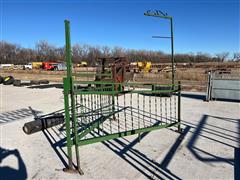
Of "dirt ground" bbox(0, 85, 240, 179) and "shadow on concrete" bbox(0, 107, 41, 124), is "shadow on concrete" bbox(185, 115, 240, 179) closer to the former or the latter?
"dirt ground" bbox(0, 85, 240, 179)

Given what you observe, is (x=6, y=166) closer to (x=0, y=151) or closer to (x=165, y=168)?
(x=0, y=151)

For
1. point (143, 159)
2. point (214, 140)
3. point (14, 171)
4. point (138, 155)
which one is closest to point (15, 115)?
point (14, 171)

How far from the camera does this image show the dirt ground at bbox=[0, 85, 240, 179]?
3.10m

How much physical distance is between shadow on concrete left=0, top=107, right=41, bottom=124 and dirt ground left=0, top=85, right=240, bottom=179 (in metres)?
0.68

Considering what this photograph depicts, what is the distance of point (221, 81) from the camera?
873 cm

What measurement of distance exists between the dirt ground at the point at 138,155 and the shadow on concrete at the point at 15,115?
68 centimetres

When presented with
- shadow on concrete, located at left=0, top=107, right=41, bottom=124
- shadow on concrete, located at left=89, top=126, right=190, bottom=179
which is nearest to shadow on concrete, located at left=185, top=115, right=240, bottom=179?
shadow on concrete, located at left=89, top=126, right=190, bottom=179

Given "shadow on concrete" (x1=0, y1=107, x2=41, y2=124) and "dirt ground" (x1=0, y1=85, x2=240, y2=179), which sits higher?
"shadow on concrete" (x1=0, y1=107, x2=41, y2=124)

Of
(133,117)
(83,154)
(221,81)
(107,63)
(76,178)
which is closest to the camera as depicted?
(76,178)

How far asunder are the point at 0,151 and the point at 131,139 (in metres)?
2.57

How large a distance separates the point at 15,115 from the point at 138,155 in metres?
4.89

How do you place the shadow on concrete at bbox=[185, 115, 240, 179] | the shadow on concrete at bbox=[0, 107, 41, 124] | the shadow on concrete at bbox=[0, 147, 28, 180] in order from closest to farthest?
the shadow on concrete at bbox=[0, 147, 28, 180] < the shadow on concrete at bbox=[185, 115, 240, 179] < the shadow on concrete at bbox=[0, 107, 41, 124]

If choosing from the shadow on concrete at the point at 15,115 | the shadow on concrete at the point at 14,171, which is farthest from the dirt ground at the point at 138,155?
the shadow on concrete at the point at 15,115

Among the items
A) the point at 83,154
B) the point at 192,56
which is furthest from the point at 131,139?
the point at 192,56
